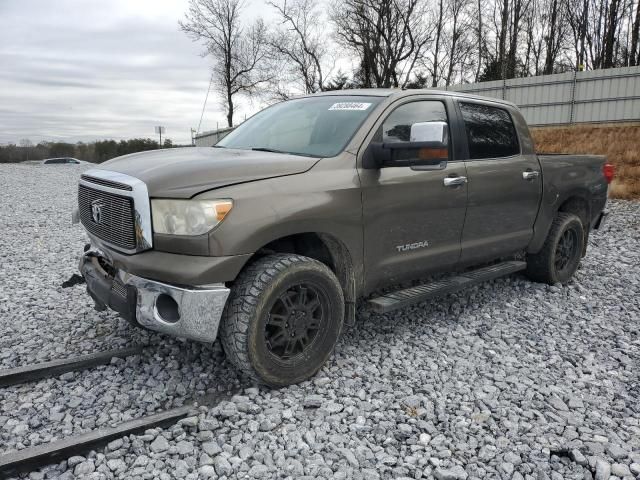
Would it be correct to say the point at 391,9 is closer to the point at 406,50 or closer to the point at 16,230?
the point at 406,50

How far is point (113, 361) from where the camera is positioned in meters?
3.56

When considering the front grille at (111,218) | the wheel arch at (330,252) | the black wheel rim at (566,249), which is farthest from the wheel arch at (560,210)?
the front grille at (111,218)

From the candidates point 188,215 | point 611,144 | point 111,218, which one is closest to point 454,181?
point 188,215

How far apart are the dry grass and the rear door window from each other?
926 cm

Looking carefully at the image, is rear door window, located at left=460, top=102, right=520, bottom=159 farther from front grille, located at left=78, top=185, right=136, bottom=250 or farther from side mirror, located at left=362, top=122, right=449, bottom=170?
front grille, located at left=78, top=185, right=136, bottom=250

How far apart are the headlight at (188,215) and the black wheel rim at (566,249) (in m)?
4.13

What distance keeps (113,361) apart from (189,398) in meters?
0.76

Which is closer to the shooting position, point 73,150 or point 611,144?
point 611,144

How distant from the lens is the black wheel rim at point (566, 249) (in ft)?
18.2

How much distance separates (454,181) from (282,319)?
183cm

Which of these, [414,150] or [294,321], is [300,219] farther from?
[414,150]

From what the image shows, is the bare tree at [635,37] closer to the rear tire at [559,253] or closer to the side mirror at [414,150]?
the rear tire at [559,253]

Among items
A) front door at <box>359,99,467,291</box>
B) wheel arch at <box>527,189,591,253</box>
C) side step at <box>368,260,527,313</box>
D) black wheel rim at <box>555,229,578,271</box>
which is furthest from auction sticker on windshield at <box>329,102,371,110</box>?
black wheel rim at <box>555,229,578,271</box>

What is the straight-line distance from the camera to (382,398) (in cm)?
317
